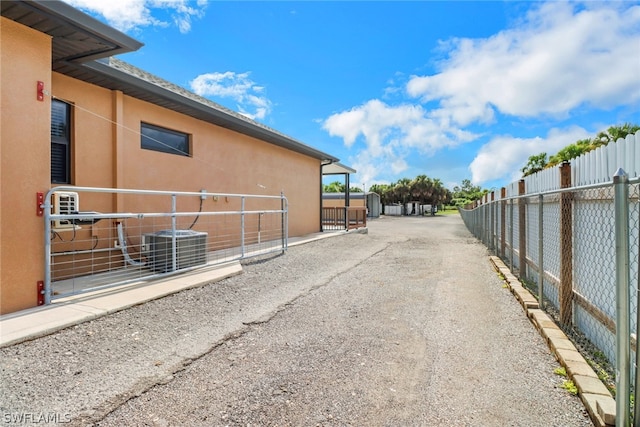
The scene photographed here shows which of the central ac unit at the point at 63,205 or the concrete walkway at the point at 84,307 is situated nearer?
the concrete walkway at the point at 84,307

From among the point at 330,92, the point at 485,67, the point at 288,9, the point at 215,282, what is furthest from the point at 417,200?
the point at 215,282

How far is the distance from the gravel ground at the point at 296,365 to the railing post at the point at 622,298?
0.35 metres

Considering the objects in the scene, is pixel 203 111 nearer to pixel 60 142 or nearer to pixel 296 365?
pixel 60 142

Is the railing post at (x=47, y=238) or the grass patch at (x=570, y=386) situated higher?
the railing post at (x=47, y=238)

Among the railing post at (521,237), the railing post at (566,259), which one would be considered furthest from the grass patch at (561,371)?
the railing post at (521,237)

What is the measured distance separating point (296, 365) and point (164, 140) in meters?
6.30

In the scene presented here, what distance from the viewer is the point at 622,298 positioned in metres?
1.81

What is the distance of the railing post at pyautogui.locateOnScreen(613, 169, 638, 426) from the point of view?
1802 millimetres

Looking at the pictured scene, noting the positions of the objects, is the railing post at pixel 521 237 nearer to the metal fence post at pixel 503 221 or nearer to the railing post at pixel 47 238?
the metal fence post at pixel 503 221

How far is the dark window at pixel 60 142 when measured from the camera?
5.32 metres

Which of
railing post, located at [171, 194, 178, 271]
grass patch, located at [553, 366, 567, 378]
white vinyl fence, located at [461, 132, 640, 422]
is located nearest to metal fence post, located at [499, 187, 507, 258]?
white vinyl fence, located at [461, 132, 640, 422]

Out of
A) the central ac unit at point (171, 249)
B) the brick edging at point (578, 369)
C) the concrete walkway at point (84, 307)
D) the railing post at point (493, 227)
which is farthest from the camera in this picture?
the railing post at point (493, 227)

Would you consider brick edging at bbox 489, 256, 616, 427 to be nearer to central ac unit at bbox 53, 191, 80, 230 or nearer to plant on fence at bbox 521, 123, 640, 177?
central ac unit at bbox 53, 191, 80, 230

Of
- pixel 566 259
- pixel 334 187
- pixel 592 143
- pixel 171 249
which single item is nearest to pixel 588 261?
pixel 566 259
